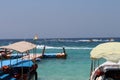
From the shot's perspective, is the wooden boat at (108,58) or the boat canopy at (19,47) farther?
the boat canopy at (19,47)

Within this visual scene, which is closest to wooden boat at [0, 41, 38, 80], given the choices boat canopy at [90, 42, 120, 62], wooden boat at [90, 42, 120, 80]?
wooden boat at [90, 42, 120, 80]

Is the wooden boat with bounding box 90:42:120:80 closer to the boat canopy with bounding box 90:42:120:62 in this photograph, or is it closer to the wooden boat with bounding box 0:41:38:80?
the boat canopy with bounding box 90:42:120:62

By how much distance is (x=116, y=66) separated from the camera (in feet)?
49.0

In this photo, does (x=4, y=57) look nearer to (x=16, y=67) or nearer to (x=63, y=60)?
(x=63, y=60)

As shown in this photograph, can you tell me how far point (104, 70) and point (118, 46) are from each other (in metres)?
1.30

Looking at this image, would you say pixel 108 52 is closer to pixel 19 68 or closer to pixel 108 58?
pixel 108 58

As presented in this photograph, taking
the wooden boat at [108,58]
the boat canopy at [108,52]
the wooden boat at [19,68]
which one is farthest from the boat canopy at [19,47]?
the boat canopy at [108,52]

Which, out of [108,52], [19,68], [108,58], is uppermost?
[108,52]

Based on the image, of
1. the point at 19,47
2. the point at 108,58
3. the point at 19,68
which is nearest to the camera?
the point at 108,58

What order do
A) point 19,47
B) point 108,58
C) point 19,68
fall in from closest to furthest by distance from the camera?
point 108,58 < point 19,47 < point 19,68

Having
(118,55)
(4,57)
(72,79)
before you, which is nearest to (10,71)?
(72,79)

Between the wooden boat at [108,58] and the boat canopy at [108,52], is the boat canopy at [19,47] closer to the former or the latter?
the wooden boat at [108,58]

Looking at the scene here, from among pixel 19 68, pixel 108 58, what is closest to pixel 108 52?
pixel 108 58

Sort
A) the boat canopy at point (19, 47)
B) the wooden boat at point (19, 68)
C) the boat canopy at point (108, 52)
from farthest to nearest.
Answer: the wooden boat at point (19, 68) < the boat canopy at point (19, 47) < the boat canopy at point (108, 52)
